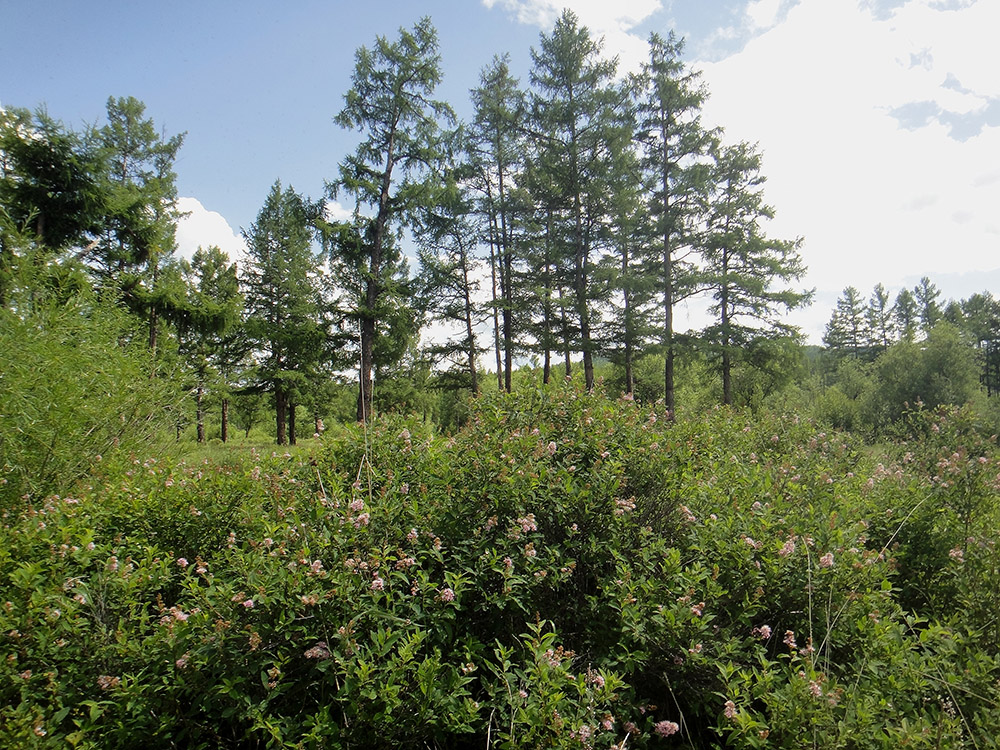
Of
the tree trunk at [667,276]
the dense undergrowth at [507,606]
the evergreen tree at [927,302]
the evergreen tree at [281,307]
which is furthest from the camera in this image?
the evergreen tree at [927,302]

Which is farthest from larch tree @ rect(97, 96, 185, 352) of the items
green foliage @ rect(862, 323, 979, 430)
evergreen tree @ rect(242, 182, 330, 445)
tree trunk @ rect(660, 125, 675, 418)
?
green foliage @ rect(862, 323, 979, 430)

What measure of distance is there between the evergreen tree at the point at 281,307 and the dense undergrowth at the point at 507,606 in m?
17.5

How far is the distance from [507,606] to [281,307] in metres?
22.6

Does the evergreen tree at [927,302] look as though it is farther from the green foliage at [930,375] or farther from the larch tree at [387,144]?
the larch tree at [387,144]

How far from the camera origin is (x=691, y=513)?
2.77 meters

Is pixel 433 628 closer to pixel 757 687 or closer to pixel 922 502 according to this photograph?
pixel 757 687

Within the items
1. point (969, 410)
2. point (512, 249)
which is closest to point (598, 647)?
point (969, 410)

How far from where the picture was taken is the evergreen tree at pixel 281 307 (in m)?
19.9

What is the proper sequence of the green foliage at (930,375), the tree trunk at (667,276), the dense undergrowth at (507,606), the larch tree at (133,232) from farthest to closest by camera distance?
the green foliage at (930,375), the tree trunk at (667,276), the larch tree at (133,232), the dense undergrowth at (507,606)

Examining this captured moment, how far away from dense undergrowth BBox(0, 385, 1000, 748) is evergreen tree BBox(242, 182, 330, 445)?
1751 centimetres

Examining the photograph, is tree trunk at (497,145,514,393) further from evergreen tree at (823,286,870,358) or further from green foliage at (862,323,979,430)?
evergreen tree at (823,286,870,358)

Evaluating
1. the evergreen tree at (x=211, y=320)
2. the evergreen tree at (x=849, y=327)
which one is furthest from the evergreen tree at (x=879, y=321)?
the evergreen tree at (x=211, y=320)

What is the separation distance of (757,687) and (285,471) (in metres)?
3.25

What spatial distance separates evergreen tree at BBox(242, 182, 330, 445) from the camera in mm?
19891
